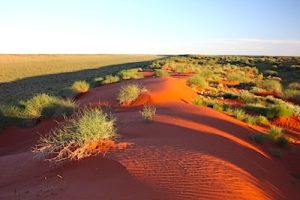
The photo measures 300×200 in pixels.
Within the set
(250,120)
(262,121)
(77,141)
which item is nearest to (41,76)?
(262,121)

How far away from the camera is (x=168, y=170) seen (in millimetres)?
8164

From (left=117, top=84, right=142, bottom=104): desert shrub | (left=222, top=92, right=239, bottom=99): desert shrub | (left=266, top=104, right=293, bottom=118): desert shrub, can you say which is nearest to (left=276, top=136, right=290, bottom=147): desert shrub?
(left=266, top=104, right=293, bottom=118): desert shrub

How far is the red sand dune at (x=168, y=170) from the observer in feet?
24.1

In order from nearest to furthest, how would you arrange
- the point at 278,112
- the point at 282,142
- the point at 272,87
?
the point at 282,142 → the point at 278,112 → the point at 272,87

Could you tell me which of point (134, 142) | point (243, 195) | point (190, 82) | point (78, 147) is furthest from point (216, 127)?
point (190, 82)

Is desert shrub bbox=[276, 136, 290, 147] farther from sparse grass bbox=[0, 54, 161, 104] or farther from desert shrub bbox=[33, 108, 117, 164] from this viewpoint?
sparse grass bbox=[0, 54, 161, 104]

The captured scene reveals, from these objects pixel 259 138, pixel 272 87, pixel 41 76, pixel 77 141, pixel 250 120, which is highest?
pixel 77 141

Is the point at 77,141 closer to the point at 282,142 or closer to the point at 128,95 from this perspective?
the point at 282,142

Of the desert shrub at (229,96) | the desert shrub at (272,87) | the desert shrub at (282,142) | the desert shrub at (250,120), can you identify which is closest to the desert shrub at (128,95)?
the desert shrub at (250,120)

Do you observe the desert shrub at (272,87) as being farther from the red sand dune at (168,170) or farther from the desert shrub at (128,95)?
the red sand dune at (168,170)

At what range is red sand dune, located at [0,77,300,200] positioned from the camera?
736 cm

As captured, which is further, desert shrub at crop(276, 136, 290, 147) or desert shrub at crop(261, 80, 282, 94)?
desert shrub at crop(261, 80, 282, 94)

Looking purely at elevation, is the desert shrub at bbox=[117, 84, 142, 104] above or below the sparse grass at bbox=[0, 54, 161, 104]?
above

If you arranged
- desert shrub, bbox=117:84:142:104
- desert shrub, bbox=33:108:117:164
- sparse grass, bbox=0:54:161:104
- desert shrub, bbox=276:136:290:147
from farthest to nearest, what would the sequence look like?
sparse grass, bbox=0:54:161:104
desert shrub, bbox=117:84:142:104
desert shrub, bbox=276:136:290:147
desert shrub, bbox=33:108:117:164
